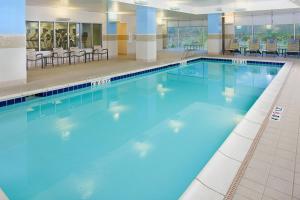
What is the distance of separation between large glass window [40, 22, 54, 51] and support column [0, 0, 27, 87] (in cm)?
438

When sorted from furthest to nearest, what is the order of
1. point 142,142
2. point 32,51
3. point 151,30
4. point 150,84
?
point 151,30
point 32,51
point 150,84
point 142,142

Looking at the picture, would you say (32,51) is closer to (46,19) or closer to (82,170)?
(46,19)

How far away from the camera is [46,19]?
425 inches

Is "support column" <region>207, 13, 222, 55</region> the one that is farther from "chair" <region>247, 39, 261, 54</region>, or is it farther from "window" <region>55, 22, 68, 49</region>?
"window" <region>55, 22, 68, 49</region>

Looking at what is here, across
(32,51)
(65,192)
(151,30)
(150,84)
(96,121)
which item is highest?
(151,30)

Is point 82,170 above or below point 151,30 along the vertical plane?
below

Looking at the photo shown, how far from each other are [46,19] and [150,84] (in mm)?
5344

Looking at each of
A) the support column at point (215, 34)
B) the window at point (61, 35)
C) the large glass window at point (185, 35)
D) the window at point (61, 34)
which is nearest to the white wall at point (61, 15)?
the window at point (61, 35)

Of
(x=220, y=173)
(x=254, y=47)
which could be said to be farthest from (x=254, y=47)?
(x=220, y=173)

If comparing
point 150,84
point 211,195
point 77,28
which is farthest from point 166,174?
point 77,28

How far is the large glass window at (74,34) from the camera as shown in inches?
473

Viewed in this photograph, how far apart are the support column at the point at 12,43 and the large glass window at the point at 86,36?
6.06 metres

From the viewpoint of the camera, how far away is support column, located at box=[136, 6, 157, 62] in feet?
38.5

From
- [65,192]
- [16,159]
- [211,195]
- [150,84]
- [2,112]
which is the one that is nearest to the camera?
[211,195]
